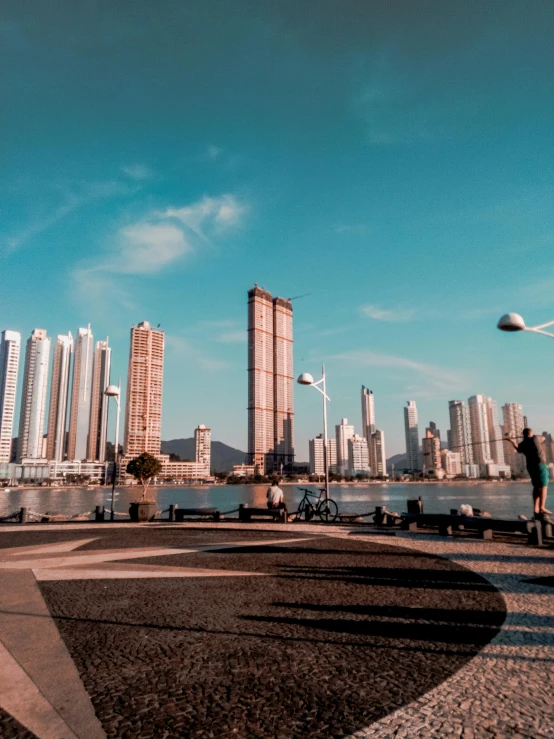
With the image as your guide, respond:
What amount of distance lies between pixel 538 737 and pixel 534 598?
3.96 m

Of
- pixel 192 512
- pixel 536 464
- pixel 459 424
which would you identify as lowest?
pixel 192 512

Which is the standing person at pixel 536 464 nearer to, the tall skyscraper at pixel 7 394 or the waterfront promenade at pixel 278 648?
the waterfront promenade at pixel 278 648

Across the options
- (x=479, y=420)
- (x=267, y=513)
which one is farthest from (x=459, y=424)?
(x=267, y=513)

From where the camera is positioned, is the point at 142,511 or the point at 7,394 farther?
the point at 7,394

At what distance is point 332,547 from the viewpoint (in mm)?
11289

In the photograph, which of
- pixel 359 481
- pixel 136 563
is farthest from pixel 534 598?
pixel 359 481

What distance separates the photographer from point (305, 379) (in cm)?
2011

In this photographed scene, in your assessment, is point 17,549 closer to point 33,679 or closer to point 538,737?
point 33,679

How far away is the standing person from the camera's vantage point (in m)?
11.7

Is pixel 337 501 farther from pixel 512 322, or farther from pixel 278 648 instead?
pixel 278 648

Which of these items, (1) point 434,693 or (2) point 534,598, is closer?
(1) point 434,693

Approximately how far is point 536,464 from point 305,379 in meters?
9.77


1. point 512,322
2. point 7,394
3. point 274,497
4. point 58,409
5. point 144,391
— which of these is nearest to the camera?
point 512,322

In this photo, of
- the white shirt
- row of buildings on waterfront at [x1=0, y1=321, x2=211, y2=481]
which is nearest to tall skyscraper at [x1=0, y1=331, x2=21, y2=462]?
row of buildings on waterfront at [x1=0, y1=321, x2=211, y2=481]
